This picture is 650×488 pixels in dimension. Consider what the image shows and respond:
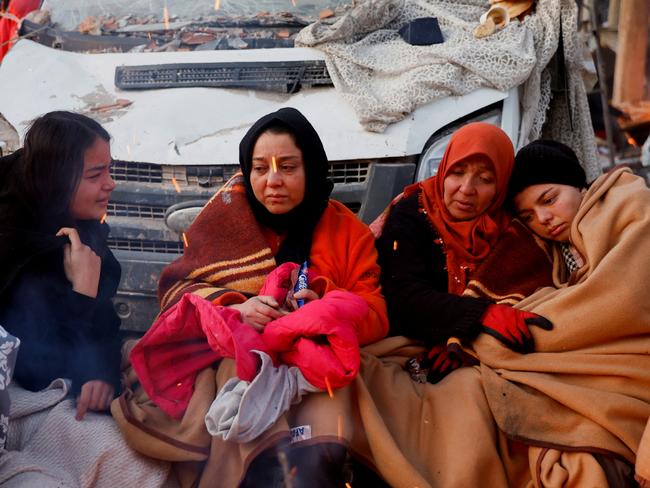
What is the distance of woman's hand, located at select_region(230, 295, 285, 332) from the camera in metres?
3.20

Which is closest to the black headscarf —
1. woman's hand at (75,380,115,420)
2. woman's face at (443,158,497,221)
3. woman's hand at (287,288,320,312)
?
woman's hand at (287,288,320,312)

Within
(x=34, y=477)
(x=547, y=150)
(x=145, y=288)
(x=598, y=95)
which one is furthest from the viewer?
(x=598, y=95)

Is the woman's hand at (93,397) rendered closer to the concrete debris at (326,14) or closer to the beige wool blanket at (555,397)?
the beige wool blanket at (555,397)

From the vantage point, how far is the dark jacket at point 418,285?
3428mm

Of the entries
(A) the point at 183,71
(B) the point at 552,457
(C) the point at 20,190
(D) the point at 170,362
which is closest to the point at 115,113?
(A) the point at 183,71

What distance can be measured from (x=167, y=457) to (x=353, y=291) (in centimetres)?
93

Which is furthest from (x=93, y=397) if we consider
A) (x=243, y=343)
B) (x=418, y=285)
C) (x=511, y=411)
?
(x=511, y=411)

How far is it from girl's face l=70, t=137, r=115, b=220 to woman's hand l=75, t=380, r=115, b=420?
635 mm

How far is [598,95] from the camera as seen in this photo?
Result: 11.5 m

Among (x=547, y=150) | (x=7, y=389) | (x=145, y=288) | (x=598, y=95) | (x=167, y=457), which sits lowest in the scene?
(x=598, y=95)

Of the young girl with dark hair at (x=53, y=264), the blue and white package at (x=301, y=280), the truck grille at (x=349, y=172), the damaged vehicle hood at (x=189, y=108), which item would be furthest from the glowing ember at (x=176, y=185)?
the blue and white package at (x=301, y=280)

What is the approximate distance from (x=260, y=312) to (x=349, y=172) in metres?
1.55

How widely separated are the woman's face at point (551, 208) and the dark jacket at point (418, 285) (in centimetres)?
38

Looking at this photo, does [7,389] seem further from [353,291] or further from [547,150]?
[547,150]
